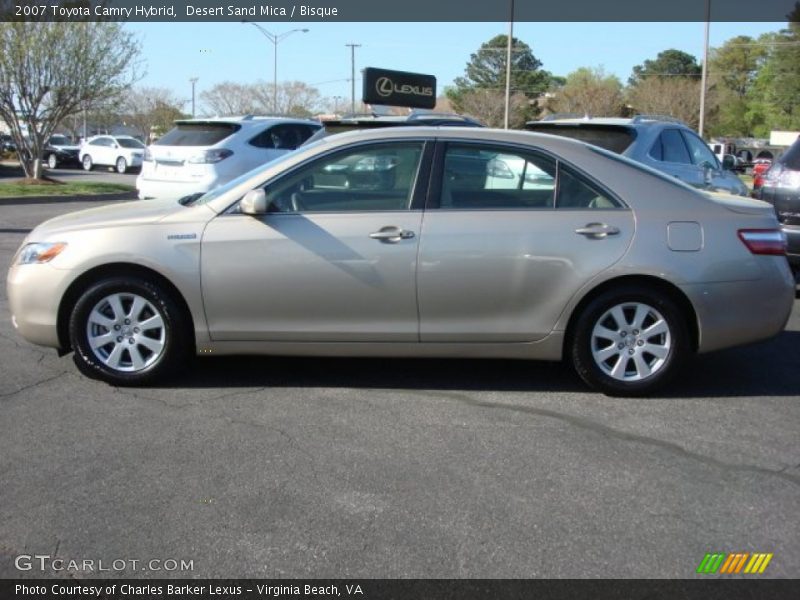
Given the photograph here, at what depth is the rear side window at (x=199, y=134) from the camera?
1252 cm

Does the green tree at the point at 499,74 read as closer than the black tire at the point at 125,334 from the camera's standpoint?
No

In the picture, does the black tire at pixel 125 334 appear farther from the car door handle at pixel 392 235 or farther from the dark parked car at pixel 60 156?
the dark parked car at pixel 60 156

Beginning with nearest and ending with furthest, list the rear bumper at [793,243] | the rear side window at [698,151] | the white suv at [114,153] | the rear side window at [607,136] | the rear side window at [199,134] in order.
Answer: the rear bumper at [793,243]
the rear side window at [607,136]
the rear side window at [698,151]
the rear side window at [199,134]
the white suv at [114,153]

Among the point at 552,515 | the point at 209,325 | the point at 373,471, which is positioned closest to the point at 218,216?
the point at 209,325

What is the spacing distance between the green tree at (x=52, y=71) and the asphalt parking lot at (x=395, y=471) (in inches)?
638

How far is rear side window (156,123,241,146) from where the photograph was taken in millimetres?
12516

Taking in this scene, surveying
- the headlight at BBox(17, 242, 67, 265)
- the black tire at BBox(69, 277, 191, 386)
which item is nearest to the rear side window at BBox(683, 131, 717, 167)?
the black tire at BBox(69, 277, 191, 386)

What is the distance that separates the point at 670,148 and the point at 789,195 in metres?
1.72

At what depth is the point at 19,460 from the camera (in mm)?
4074

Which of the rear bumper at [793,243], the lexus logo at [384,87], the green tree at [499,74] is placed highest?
the green tree at [499,74]

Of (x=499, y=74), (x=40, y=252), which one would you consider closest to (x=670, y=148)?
(x=40, y=252)

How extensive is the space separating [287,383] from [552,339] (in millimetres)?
1730

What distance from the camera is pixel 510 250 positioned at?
501 centimetres

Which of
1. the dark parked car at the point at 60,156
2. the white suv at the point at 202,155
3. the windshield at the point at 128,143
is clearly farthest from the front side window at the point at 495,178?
the dark parked car at the point at 60,156
